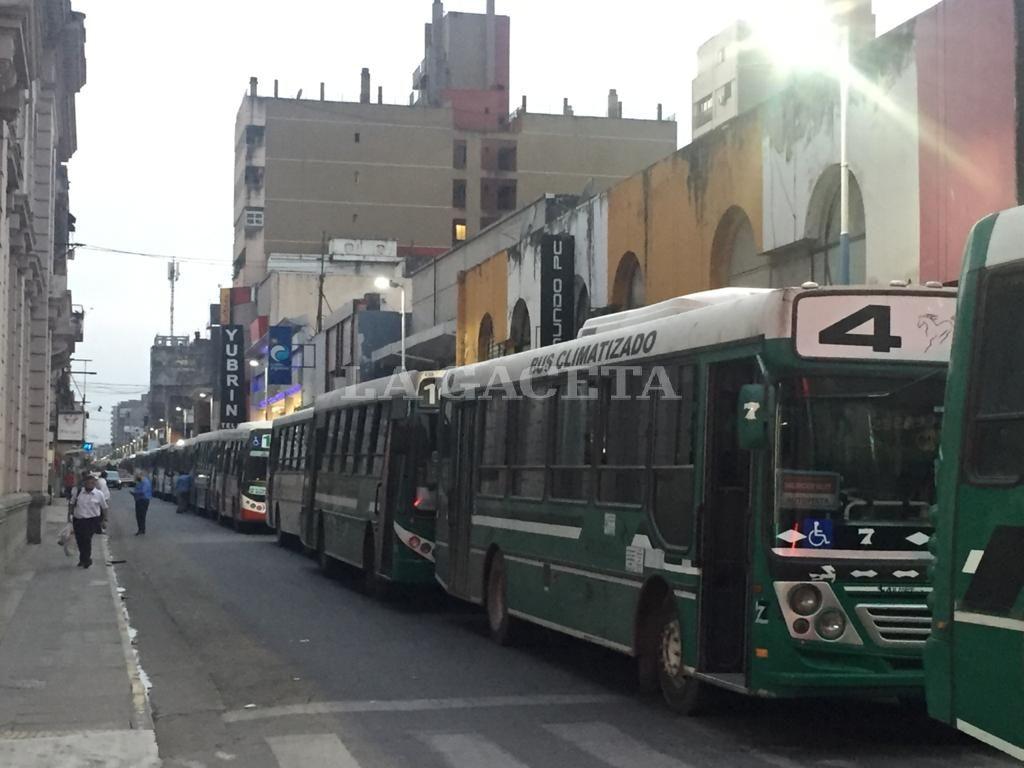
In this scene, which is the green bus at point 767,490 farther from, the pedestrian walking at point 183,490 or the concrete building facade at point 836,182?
the pedestrian walking at point 183,490

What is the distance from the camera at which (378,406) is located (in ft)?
66.6

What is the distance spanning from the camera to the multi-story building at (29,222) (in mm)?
19875

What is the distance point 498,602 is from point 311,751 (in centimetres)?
572

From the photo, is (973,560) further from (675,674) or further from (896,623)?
(675,674)

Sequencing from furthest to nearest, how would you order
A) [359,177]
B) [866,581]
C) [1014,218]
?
[359,177], [866,581], [1014,218]

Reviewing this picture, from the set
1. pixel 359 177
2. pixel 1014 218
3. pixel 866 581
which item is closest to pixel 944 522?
pixel 1014 218

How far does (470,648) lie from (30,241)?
17873 millimetres

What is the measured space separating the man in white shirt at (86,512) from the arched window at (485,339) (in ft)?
55.6

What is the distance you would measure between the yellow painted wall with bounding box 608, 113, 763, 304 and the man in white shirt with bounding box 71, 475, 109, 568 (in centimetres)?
1106

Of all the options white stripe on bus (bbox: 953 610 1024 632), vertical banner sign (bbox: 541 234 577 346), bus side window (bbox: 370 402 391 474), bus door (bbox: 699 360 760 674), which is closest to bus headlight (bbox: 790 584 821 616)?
bus door (bbox: 699 360 760 674)

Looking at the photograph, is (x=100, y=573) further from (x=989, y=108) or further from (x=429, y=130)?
(x=429, y=130)

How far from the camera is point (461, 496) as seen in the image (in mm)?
16391

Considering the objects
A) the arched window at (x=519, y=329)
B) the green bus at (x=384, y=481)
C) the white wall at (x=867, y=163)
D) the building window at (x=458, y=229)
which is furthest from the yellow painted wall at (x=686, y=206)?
the building window at (x=458, y=229)

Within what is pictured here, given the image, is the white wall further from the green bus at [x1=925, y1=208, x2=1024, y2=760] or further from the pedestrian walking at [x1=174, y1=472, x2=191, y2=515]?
the pedestrian walking at [x1=174, y1=472, x2=191, y2=515]
